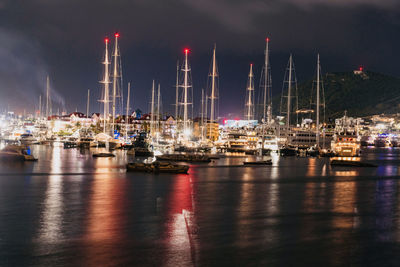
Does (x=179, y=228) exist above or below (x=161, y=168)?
below

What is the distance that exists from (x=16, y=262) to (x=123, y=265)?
3771 mm

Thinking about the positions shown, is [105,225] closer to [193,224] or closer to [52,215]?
[52,215]

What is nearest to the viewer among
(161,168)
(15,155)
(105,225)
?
(105,225)

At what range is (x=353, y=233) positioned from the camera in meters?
22.6

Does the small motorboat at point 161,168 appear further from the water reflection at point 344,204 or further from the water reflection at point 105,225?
the water reflection at point 344,204

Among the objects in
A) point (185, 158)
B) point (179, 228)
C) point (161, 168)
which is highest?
point (185, 158)

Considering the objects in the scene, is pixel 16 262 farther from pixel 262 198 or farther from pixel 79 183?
pixel 79 183

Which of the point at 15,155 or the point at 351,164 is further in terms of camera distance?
the point at 351,164

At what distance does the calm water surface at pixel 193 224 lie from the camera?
17.6 metres

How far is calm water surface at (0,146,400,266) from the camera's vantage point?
695 inches

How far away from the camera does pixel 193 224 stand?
23.7 metres

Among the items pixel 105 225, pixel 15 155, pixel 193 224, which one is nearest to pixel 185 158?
pixel 15 155

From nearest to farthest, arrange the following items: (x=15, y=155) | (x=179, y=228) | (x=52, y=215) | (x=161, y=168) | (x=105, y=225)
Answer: (x=179, y=228) < (x=105, y=225) < (x=52, y=215) < (x=161, y=168) < (x=15, y=155)

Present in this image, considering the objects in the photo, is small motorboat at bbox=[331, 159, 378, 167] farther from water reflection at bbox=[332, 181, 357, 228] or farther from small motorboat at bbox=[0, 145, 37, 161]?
small motorboat at bbox=[0, 145, 37, 161]
